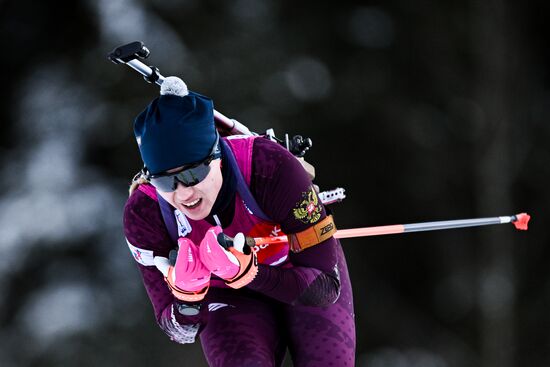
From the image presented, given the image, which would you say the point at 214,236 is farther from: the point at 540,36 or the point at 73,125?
the point at 540,36

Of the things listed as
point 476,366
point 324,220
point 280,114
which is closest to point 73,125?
point 280,114

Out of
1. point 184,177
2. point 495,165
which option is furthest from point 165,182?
point 495,165

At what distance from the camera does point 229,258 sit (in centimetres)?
224

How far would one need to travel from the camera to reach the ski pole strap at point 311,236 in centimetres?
249

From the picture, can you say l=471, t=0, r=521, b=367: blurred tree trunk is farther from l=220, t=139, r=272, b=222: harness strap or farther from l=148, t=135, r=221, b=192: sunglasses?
l=148, t=135, r=221, b=192: sunglasses

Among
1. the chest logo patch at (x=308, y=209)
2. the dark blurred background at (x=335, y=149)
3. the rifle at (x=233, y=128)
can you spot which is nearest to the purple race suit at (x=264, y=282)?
the chest logo patch at (x=308, y=209)

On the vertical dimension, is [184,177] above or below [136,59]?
below

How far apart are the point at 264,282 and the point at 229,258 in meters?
0.23

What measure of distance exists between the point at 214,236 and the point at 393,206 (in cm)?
429

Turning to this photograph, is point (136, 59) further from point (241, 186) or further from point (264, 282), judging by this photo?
point (264, 282)

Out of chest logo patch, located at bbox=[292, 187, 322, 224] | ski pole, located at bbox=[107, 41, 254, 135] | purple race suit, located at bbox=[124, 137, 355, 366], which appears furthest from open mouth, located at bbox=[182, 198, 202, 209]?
ski pole, located at bbox=[107, 41, 254, 135]

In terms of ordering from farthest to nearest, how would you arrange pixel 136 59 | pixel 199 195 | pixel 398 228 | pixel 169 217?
pixel 398 228 → pixel 136 59 → pixel 169 217 → pixel 199 195

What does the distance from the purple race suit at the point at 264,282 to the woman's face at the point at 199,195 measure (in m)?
0.07

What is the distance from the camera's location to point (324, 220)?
8.29ft
